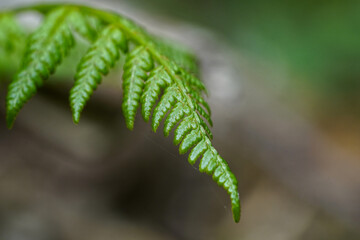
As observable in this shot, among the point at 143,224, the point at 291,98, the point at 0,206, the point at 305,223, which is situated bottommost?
the point at 0,206

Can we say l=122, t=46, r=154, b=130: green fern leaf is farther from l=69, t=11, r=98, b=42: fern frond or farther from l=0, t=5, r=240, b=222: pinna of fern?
l=69, t=11, r=98, b=42: fern frond

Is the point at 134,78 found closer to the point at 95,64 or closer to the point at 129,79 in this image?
the point at 129,79

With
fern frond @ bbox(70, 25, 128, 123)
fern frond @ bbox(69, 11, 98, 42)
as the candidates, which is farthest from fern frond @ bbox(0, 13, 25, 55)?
fern frond @ bbox(70, 25, 128, 123)

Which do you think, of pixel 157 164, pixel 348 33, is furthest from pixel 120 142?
pixel 348 33

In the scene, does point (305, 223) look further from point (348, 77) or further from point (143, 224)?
point (348, 77)

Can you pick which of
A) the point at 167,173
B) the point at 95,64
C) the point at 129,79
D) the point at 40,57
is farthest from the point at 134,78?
the point at 167,173

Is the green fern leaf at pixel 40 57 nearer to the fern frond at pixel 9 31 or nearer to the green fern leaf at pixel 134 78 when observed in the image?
the green fern leaf at pixel 134 78
